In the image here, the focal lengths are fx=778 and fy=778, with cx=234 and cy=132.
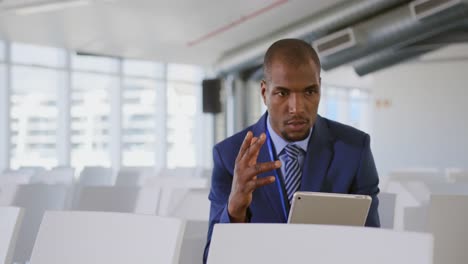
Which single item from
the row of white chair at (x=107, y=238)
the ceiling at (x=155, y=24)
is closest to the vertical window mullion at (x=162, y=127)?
the ceiling at (x=155, y=24)

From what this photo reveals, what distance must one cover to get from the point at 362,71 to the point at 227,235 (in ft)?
40.7

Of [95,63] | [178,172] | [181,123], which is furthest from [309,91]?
[181,123]

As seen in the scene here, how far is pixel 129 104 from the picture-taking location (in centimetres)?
1573

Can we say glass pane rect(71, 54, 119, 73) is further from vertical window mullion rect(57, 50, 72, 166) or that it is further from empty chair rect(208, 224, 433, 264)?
empty chair rect(208, 224, 433, 264)

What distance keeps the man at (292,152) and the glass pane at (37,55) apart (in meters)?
11.5

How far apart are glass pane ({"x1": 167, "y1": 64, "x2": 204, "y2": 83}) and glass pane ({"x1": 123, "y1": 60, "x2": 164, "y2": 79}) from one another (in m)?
0.35

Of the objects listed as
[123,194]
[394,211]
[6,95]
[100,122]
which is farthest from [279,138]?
[100,122]

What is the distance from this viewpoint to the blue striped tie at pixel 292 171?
2123mm

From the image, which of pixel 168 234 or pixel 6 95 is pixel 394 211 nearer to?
pixel 168 234

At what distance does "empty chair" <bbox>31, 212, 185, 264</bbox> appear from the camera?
1946mm

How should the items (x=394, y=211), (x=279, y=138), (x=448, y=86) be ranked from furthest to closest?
1. (x=448, y=86)
2. (x=394, y=211)
3. (x=279, y=138)

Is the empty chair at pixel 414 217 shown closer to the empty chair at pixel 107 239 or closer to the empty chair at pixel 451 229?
the empty chair at pixel 451 229

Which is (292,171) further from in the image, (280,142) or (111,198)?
(111,198)

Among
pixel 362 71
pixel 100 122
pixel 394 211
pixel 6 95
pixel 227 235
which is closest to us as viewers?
pixel 227 235
